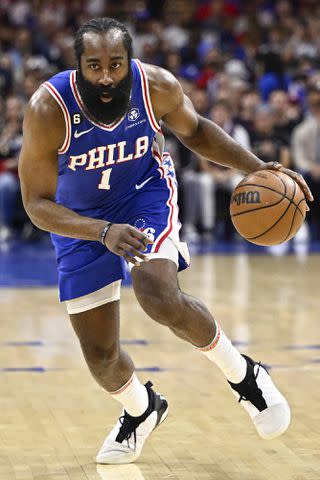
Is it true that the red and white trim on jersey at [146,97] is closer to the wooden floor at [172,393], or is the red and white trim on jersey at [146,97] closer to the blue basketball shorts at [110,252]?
the blue basketball shorts at [110,252]

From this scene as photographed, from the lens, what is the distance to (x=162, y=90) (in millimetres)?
4348

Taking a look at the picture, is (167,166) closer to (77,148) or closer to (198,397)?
(77,148)

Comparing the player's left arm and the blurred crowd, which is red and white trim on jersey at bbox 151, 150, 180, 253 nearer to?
the player's left arm

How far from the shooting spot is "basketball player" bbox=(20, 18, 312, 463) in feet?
13.2

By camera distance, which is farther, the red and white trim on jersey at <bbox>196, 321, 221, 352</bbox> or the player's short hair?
the red and white trim on jersey at <bbox>196, 321, 221, 352</bbox>

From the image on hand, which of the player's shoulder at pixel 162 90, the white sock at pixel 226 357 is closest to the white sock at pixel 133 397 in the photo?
the white sock at pixel 226 357

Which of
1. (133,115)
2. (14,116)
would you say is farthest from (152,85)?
(14,116)

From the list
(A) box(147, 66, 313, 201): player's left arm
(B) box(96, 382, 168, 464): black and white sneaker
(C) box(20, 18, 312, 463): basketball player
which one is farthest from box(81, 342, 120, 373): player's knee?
(A) box(147, 66, 313, 201): player's left arm

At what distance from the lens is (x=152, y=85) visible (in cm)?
434

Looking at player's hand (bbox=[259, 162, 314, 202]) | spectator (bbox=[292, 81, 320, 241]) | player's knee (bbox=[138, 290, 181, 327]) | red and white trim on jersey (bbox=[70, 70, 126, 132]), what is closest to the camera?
player's knee (bbox=[138, 290, 181, 327])

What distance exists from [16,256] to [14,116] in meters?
1.92

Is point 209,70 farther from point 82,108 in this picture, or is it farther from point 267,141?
point 82,108

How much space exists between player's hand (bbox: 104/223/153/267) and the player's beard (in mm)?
555

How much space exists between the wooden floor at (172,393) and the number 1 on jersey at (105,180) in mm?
1154
